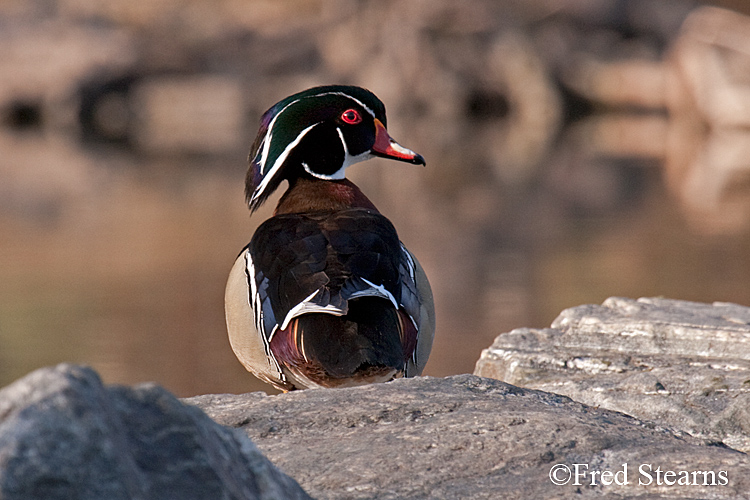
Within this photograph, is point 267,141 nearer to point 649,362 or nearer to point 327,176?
point 327,176

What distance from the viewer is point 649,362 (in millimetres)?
2600

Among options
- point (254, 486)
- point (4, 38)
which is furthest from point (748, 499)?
point (4, 38)

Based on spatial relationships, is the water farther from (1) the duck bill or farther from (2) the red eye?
(2) the red eye

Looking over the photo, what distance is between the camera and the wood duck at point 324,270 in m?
2.38

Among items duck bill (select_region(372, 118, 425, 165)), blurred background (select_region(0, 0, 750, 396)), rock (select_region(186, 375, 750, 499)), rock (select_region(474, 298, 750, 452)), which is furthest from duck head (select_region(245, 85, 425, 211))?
blurred background (select_region(0, 0, 750, 396))

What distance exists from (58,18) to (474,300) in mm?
15602

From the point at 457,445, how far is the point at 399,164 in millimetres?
12161

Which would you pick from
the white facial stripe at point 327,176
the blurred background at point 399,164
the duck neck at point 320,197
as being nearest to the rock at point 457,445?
the duck neck at point 320,197

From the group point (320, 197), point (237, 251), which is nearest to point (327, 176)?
point (320, 197)

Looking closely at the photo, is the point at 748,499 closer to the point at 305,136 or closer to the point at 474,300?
the point at 305,136

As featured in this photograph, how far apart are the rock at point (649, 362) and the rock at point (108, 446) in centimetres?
128

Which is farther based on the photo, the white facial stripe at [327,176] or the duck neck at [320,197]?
the white facial stripe at [327,176]

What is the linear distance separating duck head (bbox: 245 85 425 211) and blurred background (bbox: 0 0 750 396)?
1458 mm

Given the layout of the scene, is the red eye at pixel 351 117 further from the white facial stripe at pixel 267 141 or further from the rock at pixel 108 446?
the rock at pixel 108 446
